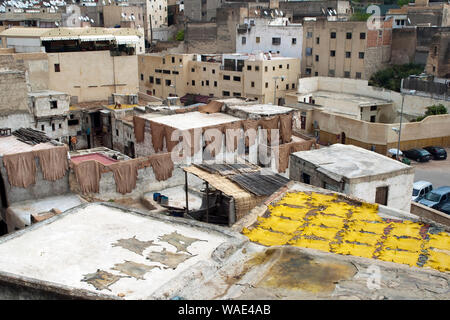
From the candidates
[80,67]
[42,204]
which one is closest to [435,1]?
[80,67]

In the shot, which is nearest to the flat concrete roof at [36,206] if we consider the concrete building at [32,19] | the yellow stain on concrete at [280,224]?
the yellow stain on concrete at [280,224]

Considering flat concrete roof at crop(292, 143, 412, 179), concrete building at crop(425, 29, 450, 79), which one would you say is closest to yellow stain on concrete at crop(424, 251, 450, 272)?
flat concrete roof at crop(292, 143, 412, 179)

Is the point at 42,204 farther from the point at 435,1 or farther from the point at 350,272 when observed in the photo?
the point at 435,1

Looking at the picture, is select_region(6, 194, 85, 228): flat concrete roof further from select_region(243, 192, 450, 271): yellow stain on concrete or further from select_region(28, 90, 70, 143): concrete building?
select_region(243, 192, 450, 271): yellow stain on concrete

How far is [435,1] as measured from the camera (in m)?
60.0

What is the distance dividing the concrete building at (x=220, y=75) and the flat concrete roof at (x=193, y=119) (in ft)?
55.0

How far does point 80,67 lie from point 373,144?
20.4 meters

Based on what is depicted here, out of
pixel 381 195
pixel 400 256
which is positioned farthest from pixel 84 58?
pixel 400 256

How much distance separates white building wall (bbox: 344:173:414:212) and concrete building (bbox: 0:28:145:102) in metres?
25.0

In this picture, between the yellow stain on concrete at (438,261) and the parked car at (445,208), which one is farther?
the parked car at (445,208)

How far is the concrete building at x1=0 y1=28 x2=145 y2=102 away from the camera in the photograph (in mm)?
33875

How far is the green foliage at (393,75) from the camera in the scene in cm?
4228

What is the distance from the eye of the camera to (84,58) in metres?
34.7

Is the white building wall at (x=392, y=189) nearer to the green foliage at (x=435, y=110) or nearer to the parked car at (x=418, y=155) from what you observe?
the parked car at (x=418, y=155)
